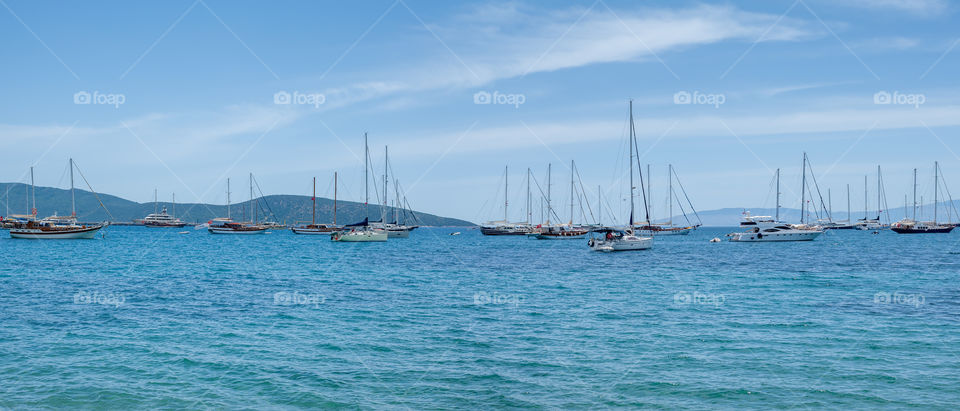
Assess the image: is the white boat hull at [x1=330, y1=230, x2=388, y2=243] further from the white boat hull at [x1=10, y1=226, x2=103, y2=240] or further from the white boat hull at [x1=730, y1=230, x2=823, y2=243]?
the white boat hull at [x1=730, y1=230, x2=823, y2=243]

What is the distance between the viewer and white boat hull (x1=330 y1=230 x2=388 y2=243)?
111631 millimetres

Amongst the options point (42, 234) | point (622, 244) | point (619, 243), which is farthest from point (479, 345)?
point (42, 234)

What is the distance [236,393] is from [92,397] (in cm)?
325

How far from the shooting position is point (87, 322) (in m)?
23.8

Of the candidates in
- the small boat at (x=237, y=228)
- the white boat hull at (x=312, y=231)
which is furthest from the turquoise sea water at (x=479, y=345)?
the small boat at (x=237, y=228)

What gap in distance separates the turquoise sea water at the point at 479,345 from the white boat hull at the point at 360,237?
72.5 metres

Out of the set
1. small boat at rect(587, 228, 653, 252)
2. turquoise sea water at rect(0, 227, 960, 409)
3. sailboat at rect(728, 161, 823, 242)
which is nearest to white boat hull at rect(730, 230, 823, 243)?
sailboat at rect(728, 161, 823, 242)

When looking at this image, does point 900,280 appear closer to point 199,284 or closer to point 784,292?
point 784,292

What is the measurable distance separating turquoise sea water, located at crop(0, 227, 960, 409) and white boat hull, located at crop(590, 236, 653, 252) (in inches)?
1453

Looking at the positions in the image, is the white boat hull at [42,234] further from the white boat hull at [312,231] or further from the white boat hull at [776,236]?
the white boat hull at [776,236]

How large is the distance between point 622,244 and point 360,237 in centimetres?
5381

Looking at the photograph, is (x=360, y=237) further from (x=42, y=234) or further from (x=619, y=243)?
(x=42, y=234)

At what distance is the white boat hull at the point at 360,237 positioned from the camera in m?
112

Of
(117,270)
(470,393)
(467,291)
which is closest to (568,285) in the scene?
(467,291)
